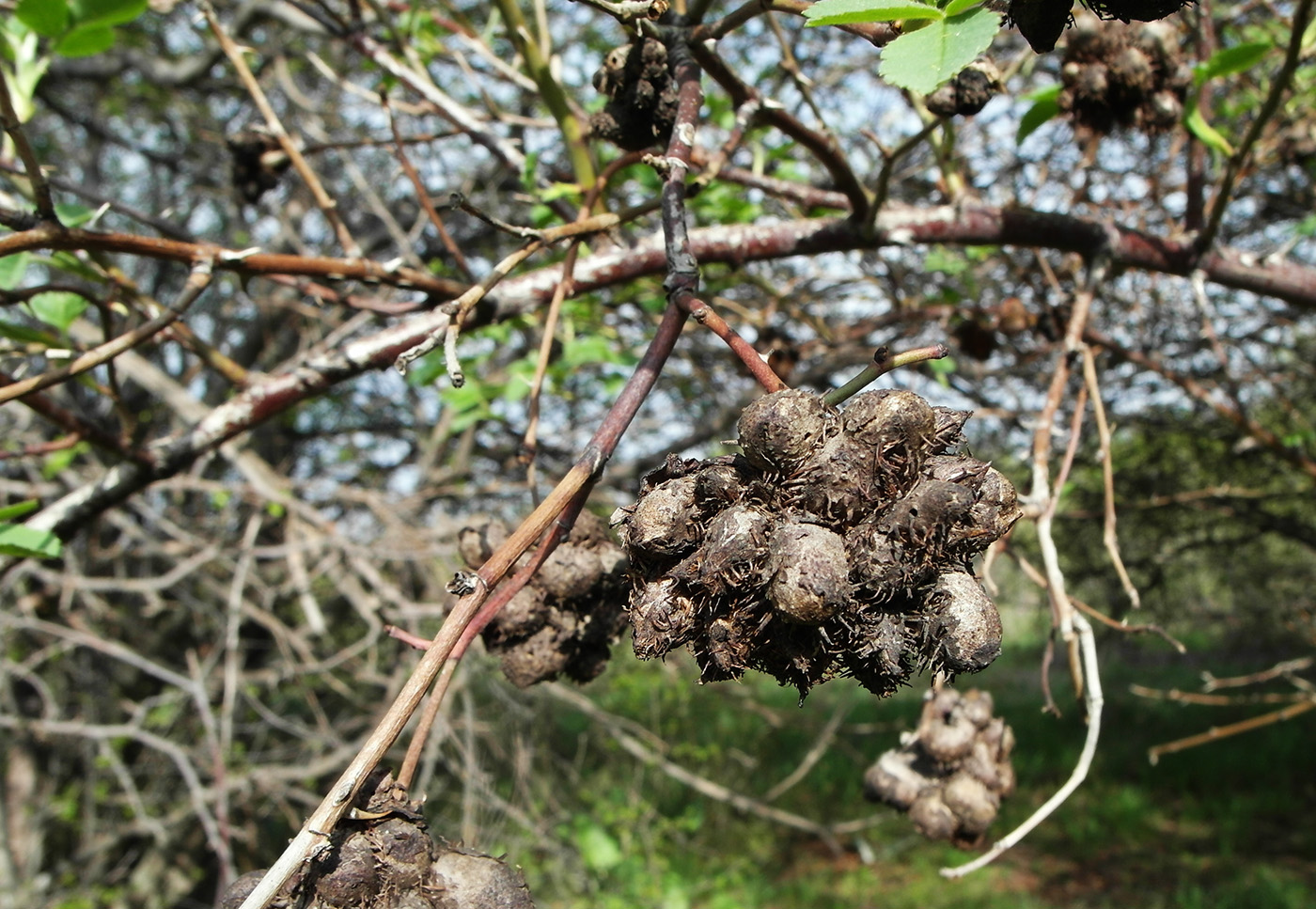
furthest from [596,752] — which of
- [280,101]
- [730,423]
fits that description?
[280,101]

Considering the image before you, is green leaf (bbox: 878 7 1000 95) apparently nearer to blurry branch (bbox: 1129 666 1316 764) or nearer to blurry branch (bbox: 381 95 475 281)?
blurry branch (bbox: 381 95 475 281)

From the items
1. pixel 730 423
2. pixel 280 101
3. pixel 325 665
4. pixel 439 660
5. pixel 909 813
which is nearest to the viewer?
pixel 439 660

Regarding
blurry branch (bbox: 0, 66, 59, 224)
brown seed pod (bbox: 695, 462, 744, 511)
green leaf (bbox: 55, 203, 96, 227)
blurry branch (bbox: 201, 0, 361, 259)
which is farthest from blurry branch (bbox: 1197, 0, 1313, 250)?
green leaf (bbox: 55, 203, 96, 227)

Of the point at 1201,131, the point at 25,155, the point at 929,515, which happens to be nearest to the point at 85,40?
the point at 25,155

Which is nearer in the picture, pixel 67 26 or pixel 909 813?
pixel 67 26

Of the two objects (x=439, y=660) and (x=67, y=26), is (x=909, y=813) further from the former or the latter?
(x=67, y=26)

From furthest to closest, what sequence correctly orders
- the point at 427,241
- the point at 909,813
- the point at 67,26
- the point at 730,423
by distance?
the point at 427,241, the point at 730,423, the point at 909,813, the point at 67,26
